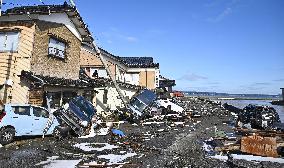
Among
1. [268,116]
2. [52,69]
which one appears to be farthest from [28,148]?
[268,116]


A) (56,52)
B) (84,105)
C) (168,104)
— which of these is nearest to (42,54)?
(56,52)

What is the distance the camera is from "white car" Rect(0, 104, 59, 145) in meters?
12.9

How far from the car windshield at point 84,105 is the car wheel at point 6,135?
14.2 ft

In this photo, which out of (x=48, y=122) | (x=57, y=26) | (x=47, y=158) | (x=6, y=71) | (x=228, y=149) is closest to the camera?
(x=47, y=158)

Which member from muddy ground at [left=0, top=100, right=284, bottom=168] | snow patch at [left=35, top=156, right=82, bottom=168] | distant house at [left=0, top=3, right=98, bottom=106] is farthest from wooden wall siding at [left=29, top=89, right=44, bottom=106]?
snow patch at [left=35, top=156, right=82, bottom=168]

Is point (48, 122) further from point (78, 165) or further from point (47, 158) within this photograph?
point (78, 165)

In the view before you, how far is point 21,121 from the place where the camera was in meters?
13.7

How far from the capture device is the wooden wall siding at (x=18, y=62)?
16750 mm

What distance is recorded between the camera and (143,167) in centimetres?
989

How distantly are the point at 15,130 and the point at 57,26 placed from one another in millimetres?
9376

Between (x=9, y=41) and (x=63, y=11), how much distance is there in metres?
4.51

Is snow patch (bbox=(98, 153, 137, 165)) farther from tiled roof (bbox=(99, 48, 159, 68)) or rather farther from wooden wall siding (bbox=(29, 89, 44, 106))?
tiled roof (bbox=(99, 48, 159, 68))

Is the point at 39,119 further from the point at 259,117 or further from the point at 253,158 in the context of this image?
the point at 259,117

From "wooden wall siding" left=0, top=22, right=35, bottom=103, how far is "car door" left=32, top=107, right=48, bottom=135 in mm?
2276
